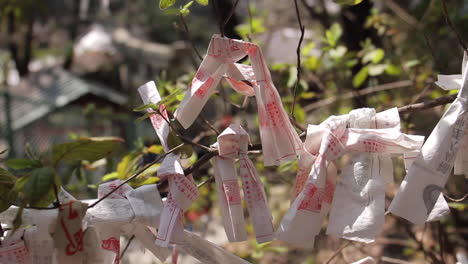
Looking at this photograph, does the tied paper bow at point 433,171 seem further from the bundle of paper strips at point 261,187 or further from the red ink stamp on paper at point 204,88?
the red ink stamp on paper at point 204,88

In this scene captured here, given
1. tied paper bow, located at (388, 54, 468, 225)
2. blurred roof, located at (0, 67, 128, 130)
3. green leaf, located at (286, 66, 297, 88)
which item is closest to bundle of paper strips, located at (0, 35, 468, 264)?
tied paper bow, located at (388, 54, 468, 225)

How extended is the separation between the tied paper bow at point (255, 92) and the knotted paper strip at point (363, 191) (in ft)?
0.30

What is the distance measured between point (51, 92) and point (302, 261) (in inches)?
271

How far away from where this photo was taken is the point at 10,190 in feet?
2.28

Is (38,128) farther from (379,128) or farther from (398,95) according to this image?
(379,128)

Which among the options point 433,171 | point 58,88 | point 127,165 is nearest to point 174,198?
point 433,171

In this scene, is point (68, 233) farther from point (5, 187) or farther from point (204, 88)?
point (204, 88)

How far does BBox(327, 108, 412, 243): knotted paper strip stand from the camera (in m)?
0.69

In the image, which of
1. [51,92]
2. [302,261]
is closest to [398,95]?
[302,261]

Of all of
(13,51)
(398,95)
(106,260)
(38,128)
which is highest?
(106,260)

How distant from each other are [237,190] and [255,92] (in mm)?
155

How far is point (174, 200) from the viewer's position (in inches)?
30.0

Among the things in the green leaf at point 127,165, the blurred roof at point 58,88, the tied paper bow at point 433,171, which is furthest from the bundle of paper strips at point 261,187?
the blurred roof at point 58,88

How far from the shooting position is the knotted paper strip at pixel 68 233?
2.28ft
